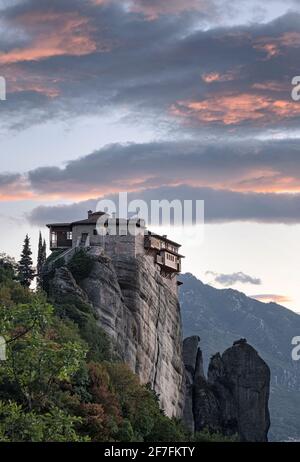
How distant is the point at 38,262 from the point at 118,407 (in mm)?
79762

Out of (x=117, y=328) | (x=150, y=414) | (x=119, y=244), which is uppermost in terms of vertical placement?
(x=119, y=244)

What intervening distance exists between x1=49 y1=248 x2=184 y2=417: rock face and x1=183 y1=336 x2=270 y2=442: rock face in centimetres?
1515

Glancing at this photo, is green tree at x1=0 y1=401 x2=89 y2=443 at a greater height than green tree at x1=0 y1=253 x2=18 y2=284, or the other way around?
green tree at x1=0 y1=253 x2=18 y2=284

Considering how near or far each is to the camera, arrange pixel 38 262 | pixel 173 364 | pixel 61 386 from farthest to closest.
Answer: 1. pixel 38 262
2. pixel 173 364
3. pixel 61 386

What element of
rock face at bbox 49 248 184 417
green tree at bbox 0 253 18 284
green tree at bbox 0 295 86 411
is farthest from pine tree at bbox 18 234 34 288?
green tree at bbox 0 295 86 411

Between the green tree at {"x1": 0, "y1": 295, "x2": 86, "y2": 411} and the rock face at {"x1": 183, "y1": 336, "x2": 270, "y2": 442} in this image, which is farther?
the rock face at {"x1": 183, "y1": 336, "x2": 270, "y2": 442}

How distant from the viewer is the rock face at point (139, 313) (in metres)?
134

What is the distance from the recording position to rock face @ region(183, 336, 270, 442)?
584 ft

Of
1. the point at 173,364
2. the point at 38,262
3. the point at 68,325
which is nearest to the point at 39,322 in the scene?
the point at 68,325

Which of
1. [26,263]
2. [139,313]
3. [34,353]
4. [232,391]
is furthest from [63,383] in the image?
[232,391]

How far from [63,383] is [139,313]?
53.2 m

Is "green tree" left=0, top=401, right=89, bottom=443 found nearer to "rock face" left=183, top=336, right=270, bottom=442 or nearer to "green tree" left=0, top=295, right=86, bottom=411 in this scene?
"green tree" left=0, top=295, right=86, bottom=411

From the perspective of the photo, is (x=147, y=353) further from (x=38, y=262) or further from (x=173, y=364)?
(x=38, y=262)
